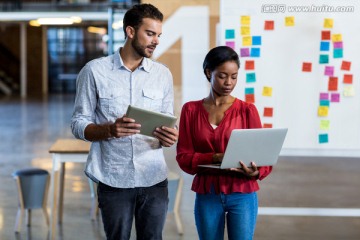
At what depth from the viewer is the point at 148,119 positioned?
276 centimetres

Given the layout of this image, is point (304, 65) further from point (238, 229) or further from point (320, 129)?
point (238, 229)

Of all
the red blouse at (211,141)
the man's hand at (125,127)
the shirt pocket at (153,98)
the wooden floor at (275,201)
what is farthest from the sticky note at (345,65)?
the man's hand at (125,127)

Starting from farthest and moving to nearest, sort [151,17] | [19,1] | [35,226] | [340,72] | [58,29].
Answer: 1. [58,29]
2. [19,1]
3. [35,226]
4. [340,72]
5. [151,17]

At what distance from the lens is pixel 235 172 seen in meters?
3.05

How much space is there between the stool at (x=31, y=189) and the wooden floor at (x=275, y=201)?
192 mm

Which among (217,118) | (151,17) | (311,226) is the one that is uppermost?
(151,17)

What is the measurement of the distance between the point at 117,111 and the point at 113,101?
4cm

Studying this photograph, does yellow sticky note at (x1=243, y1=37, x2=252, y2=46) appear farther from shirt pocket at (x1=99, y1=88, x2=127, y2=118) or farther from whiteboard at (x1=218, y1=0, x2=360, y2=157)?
shirt pocket at (x1=99, y1=88, x2=127, y2=118)

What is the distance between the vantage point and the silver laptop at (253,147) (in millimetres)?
2846

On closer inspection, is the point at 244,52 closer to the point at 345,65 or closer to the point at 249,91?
the point at 249,91

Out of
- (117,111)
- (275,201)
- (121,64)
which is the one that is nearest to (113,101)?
(117,111)

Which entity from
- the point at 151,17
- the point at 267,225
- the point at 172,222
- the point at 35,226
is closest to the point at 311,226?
the point at 267,225

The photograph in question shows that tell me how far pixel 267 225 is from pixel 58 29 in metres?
→ 24.3

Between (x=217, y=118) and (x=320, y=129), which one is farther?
(x=320, y=129)
